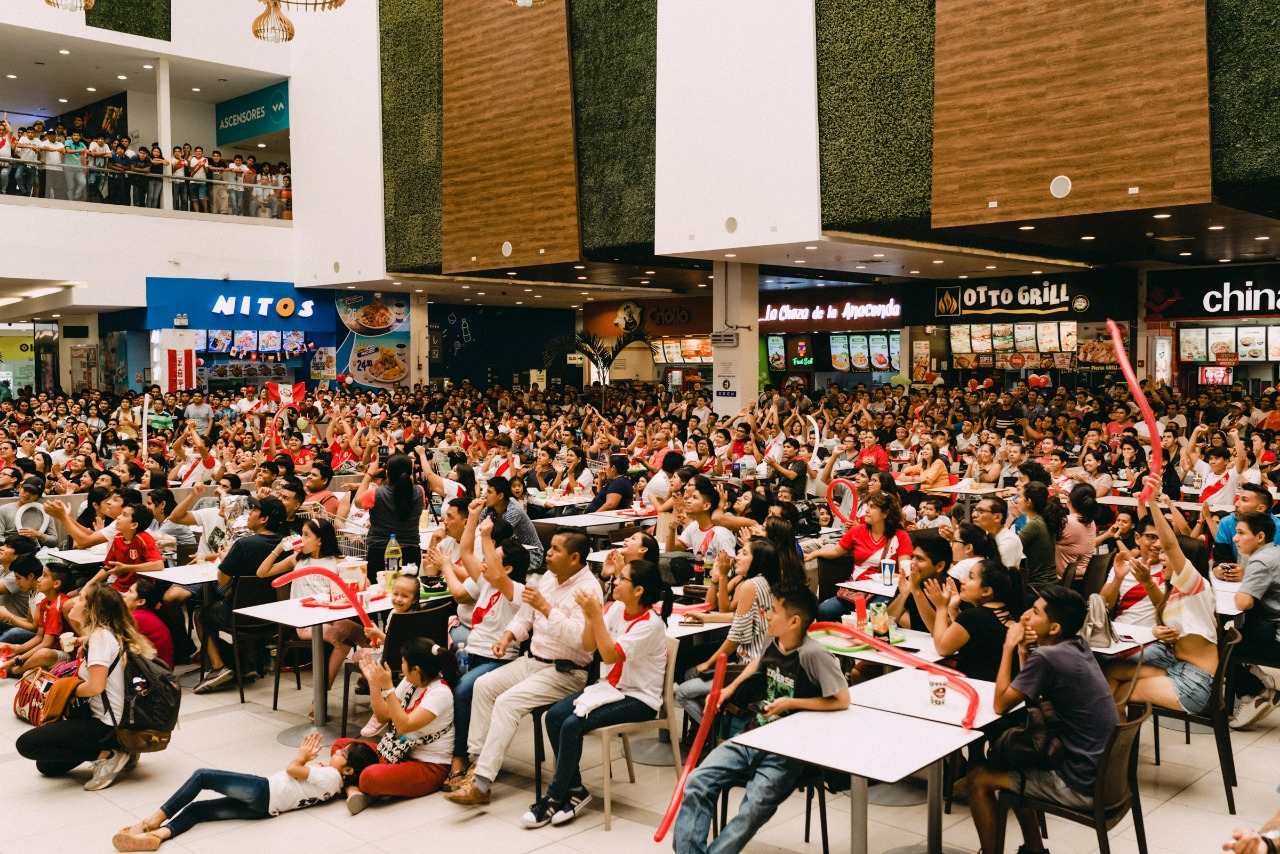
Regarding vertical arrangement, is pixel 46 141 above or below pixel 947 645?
above

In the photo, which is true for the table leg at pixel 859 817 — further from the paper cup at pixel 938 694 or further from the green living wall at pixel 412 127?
the green living wall at pixel 412 127

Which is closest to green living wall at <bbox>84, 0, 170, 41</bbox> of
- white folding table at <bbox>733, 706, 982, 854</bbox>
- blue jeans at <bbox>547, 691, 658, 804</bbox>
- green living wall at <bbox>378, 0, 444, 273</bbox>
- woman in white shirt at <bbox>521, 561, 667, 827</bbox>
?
green living wall at <bbox>378, 0, 444, 273</bbox>

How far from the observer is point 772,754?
428 centimetres

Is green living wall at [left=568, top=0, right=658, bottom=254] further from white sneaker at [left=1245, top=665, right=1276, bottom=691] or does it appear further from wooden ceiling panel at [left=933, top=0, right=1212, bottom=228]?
white sneaker at [left=1245, top=665, right=1276, bottom=691]

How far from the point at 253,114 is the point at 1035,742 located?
23680 millimetres

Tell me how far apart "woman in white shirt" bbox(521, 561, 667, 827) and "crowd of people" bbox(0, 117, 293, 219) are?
18203 mm

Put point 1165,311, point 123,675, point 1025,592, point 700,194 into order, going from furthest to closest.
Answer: point 1165,311 < point 700,194 < point 1025,592 < point 123,675

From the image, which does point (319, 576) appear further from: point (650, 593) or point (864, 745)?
point (864, 745)

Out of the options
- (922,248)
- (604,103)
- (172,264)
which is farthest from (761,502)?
(172,264)

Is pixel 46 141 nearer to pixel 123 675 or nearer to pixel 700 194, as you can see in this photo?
pixel 700 194

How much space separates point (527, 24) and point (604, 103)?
2.11 m

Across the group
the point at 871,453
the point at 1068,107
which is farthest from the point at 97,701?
the point at 1068,107

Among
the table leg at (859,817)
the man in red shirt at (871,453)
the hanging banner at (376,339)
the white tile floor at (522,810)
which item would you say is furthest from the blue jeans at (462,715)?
the hanging banner at (376,339)

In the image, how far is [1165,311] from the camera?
754 inches
